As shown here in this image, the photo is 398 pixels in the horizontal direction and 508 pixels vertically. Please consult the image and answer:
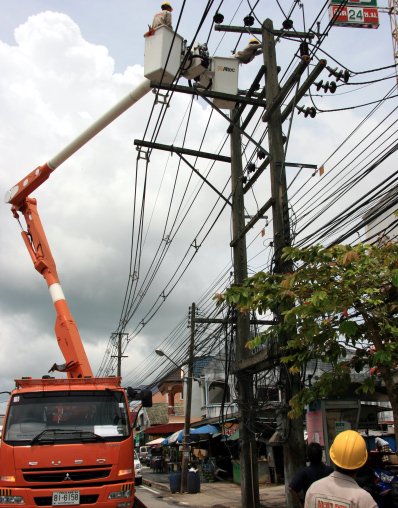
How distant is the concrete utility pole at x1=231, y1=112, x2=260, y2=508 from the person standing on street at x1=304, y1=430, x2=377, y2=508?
27.5 feet

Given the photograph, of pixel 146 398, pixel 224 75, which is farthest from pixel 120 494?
pixel 224 75

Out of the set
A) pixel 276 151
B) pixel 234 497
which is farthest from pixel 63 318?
pixel 234 497

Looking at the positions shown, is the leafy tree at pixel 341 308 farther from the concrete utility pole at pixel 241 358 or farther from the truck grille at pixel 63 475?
the concrete utility pole at pixel 241 358

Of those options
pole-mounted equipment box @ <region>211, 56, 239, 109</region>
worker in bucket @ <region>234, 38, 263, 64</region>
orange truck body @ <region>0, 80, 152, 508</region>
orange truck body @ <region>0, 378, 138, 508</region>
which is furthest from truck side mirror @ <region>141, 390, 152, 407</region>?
worker in bucket @ <region>234, 38, 263, 64</region>

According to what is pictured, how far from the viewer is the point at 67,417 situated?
9.12 m

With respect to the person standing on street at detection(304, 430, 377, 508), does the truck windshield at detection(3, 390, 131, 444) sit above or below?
above

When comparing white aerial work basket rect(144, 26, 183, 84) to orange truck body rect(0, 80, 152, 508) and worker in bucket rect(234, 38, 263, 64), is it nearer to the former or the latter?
worker in bucket rect(234, 38, 263, 64)

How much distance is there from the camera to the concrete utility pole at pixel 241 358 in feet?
38.7

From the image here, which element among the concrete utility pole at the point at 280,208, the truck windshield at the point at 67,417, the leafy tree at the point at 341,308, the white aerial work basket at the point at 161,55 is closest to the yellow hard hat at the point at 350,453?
the leafy tree at the point at 341,308

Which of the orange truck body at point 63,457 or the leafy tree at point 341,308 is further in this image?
the orange truck body at point 63,457

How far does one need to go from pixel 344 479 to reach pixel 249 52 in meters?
10.8

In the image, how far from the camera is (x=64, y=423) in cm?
902

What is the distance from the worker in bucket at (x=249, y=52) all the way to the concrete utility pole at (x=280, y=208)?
0.62 meters

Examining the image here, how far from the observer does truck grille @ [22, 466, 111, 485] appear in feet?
27.2
